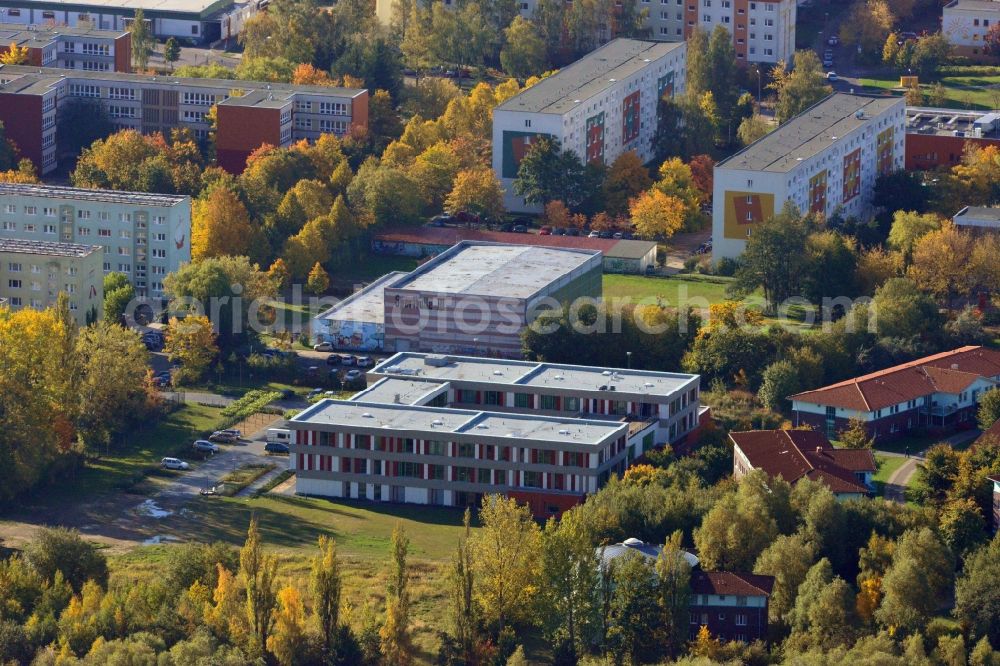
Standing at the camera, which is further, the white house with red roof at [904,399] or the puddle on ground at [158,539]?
the white house with red roof at [904,399]

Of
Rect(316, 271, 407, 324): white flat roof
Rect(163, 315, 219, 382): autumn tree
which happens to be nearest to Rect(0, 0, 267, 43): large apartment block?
Rect(316, 271, 407, 324): white flat roof

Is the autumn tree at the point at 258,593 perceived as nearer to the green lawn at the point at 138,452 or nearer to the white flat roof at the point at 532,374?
the green lawn at the point at 138,452

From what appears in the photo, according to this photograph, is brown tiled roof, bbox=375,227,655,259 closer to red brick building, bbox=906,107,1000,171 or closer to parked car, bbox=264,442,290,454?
red brick building, bbox=906,107,1000,171

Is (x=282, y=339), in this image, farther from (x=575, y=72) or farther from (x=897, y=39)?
(x=897, y=39)

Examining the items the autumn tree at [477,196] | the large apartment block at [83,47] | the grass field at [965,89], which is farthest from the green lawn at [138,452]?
the grass field at [965,89]

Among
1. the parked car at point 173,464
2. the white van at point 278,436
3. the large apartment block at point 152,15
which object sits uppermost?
the large apartment block at point 152,15

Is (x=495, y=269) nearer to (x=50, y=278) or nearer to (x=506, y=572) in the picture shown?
(x=50, y=278)
